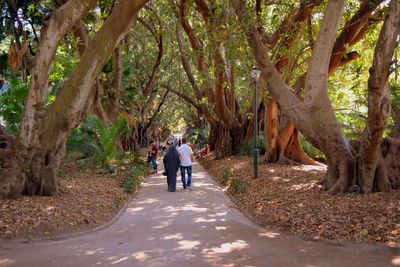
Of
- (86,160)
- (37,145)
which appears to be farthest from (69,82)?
(86,160)

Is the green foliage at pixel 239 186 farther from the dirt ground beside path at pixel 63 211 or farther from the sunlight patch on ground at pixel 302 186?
the dirt ground beside path at pixel 63 211

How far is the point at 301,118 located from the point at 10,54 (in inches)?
282

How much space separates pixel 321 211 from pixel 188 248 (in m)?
2.89

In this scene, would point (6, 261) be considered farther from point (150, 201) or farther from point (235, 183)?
point (235, 183)

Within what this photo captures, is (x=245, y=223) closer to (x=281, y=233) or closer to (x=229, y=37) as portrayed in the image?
(x=281, y=233)

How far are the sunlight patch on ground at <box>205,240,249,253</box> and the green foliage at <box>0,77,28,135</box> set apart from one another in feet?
26.5

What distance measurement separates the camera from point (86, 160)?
55.5 feet

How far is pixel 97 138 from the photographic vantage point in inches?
648

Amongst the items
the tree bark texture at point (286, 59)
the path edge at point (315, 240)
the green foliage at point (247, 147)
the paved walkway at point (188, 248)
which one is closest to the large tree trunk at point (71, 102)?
the paved walkway at point (188, 248)

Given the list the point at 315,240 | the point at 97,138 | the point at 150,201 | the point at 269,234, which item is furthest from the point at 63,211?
the point at 97,138

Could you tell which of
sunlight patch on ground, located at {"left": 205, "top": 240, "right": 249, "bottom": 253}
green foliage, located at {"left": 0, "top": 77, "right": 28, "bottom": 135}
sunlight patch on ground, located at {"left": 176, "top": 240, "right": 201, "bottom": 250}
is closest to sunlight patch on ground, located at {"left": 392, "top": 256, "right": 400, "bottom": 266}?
sunlight patch on ground, located at {"left": 205, "top": 240, "right": 249, "bottom": 253}

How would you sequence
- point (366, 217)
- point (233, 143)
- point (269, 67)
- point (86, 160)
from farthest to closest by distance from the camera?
point (233, 143)
point (86, 160)
point (269, 67)
point (366, 217)

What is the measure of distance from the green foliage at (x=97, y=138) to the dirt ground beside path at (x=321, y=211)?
595cm

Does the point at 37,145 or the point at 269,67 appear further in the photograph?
the point at 269,67
